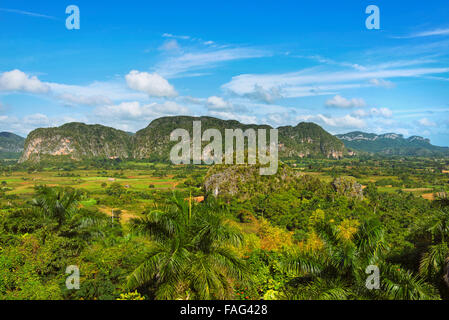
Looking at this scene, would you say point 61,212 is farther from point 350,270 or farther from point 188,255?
point 350,270

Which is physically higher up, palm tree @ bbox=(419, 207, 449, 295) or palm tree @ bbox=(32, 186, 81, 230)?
palm tree @ bbox=(32, 186, 81, 230)

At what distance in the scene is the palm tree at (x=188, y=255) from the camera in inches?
257

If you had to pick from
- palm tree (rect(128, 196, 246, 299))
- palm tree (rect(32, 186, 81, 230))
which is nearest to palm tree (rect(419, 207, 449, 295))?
palm tree (rect(128, 196, 246, 299))

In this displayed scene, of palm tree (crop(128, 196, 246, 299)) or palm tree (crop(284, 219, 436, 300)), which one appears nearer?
palm tree (crop(284, 219, 436, 300))

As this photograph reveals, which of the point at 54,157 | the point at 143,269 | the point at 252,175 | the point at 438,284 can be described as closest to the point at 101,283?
the point at 143,269

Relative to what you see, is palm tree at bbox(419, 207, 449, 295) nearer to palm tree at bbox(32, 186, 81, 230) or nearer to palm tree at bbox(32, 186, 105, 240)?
palm tree at bbox(32, 186, 105, 240)

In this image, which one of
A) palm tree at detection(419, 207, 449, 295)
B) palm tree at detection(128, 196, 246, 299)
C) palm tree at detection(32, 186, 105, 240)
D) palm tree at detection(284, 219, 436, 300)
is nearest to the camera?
palm tree at detection(284, 219, 436, 300)

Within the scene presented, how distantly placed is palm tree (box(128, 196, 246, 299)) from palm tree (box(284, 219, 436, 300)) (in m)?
1.64

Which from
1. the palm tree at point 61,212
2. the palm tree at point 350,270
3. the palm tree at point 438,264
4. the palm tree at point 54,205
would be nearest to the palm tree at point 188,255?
the palm tree at point 350,270

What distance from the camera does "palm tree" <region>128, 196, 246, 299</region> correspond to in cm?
652

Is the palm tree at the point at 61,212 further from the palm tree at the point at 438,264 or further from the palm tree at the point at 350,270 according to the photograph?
the palm tree at the point at 438,264
